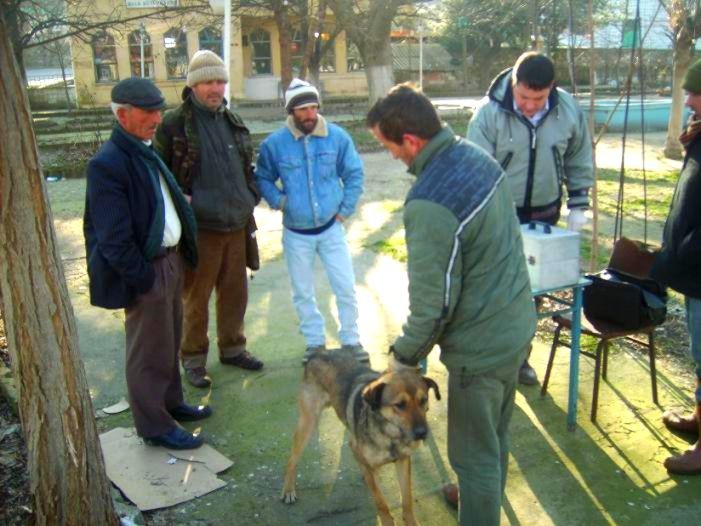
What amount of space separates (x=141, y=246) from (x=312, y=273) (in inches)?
60.7

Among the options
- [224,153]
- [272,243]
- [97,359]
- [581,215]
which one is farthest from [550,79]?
[272,243]

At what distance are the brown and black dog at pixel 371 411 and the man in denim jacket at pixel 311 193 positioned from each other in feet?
2.72

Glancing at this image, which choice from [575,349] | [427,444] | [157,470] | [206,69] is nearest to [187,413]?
[157,470]

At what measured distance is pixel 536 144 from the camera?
13.2 feet

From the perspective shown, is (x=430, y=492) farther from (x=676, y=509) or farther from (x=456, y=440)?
(x=676, y=509)

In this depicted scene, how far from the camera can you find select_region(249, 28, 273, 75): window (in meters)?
30.7

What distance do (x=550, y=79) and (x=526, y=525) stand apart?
92.0 inches

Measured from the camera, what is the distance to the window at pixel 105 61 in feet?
94.1

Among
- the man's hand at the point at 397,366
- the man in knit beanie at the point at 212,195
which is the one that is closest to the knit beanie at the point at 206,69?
the man in knit beanie at the point at 212,195

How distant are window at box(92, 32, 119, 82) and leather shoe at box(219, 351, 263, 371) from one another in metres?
27.2

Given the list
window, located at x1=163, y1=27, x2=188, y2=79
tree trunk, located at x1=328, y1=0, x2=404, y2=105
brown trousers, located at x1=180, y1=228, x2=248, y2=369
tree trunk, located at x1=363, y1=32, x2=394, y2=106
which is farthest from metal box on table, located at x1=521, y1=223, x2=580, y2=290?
window, located at x1=163, y1=27, x2=188, y2=79

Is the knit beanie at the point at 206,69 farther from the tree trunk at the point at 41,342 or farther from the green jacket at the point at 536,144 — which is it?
the tree trunk at the point at 41,342

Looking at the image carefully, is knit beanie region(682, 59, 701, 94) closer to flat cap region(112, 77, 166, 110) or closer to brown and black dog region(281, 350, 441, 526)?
brown and black dog region(281, 350, 441, 526)

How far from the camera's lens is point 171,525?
3232 millimetres
